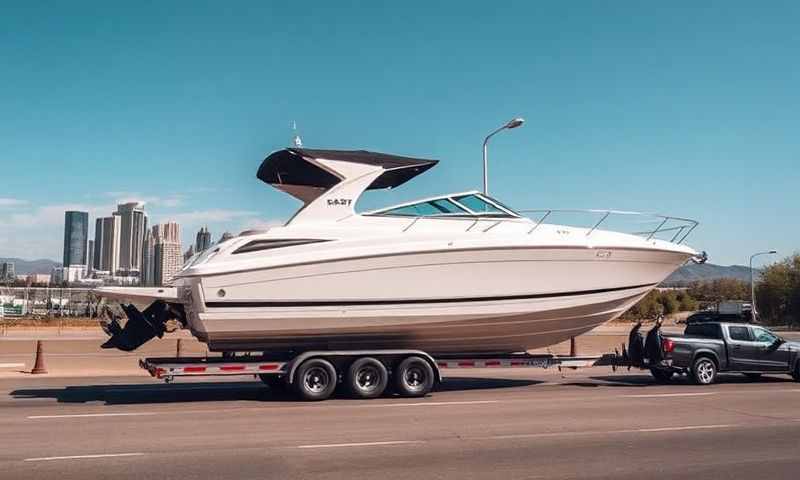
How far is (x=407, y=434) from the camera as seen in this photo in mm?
9867

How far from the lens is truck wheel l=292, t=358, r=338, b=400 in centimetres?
1338

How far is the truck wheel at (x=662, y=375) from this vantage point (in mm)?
16703

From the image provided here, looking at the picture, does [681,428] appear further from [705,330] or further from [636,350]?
[705,330]

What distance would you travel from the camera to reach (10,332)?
45.0 metres

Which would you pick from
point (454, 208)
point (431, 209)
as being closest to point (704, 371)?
point (454, 208)

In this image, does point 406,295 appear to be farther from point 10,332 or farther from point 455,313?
point 10,332

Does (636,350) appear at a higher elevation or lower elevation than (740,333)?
lower

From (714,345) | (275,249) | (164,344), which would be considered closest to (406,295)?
(275,249)

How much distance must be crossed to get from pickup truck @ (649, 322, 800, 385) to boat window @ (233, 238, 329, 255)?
8349 mm

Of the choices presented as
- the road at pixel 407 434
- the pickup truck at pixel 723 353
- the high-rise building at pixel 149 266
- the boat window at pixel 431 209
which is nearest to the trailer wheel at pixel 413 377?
the road at pixel 407 434

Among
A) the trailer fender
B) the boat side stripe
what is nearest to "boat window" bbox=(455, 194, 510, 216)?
the boat side stripe

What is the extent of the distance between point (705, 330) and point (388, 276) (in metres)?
8.49

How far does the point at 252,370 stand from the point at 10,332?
126 feet

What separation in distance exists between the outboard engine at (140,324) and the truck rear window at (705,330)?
11.8 metres
